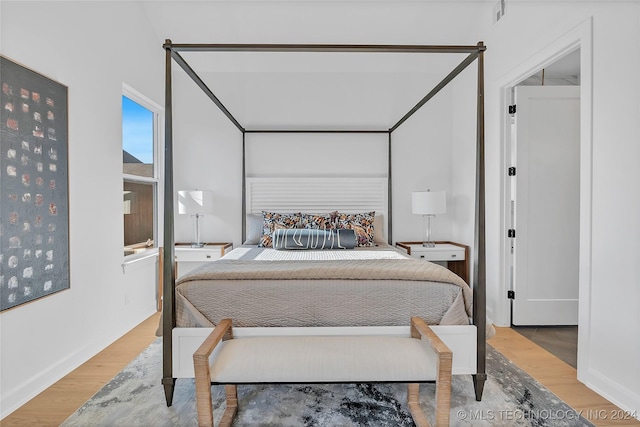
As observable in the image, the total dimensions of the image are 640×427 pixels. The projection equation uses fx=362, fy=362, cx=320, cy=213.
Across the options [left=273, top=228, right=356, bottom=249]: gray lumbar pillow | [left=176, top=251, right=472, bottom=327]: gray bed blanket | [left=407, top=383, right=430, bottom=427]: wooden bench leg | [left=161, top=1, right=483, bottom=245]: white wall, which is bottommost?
[left=407, top=383, right=430, bottom=427]: wooden bench leg

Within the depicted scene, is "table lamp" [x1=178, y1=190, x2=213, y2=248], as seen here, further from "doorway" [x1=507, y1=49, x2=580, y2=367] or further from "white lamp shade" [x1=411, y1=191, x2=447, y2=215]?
"doorway" [x1=507, y1=49, x2=580, y2=367]

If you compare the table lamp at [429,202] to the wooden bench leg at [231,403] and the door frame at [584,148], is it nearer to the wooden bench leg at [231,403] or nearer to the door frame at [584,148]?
the door frame at [584,148]

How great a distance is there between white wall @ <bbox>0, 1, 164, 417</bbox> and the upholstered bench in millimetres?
1225

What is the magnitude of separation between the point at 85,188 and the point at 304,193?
213cm

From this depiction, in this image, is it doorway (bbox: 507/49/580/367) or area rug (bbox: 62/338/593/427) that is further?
doorway (bbox: 507/49/580/367)

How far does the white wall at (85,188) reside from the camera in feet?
6.72

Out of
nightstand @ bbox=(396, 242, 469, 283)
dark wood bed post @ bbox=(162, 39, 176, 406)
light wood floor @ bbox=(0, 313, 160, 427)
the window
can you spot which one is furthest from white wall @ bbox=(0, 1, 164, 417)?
nightstand @ bbox=(396, 242, 469, 283)

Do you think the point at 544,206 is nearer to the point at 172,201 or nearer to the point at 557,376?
the point at 557,376

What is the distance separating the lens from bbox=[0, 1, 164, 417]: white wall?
205cm

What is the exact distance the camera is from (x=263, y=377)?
1.62m

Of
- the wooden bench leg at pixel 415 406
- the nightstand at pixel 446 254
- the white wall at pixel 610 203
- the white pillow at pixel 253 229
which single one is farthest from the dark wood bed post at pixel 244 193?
the white wall at pixel 610 203

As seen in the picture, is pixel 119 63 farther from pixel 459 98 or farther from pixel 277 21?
pixel 459 98

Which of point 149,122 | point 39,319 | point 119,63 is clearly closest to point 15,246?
point 39,319

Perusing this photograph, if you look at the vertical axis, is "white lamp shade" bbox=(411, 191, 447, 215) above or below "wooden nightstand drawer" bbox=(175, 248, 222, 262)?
above
